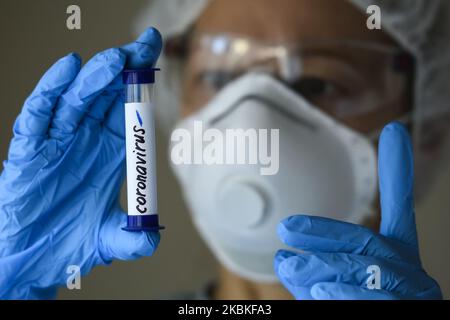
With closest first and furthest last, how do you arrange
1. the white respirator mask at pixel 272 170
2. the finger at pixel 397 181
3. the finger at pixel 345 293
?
the finger at pixel 345 293 → the finger at pixel 397 181 → the white respirator mask at pixel 272 170

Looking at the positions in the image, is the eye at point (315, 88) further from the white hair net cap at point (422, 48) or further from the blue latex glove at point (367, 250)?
the blue latex glove at point (367, 250)

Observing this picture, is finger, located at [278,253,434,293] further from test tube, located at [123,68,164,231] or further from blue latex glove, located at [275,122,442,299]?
test tube, located at [123,68,164,231]

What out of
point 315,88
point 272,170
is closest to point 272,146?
point 272,170

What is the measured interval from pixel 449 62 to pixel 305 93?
442 mm

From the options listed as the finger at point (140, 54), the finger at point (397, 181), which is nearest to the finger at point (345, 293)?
the finger at point (397, 181)

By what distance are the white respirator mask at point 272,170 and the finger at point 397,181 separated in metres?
0.48

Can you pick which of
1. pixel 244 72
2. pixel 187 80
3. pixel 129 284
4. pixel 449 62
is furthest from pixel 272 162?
pixel 129 284

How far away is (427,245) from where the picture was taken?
8.83 ft

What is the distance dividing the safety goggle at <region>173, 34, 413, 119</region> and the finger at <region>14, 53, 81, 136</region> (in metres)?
0.75

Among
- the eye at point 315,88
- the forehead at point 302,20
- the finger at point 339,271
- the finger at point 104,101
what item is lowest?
the finger at point 339,271

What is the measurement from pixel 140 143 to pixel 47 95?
211mm

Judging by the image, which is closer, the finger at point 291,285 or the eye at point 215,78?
the finger at point 291,285

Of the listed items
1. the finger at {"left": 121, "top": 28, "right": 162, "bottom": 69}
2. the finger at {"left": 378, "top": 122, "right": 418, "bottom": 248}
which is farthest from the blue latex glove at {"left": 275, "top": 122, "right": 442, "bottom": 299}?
the finger at {"left": 121, "top": 28, "right": 162, "bottom": 69}

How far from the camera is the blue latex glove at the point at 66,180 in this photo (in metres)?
1.20
